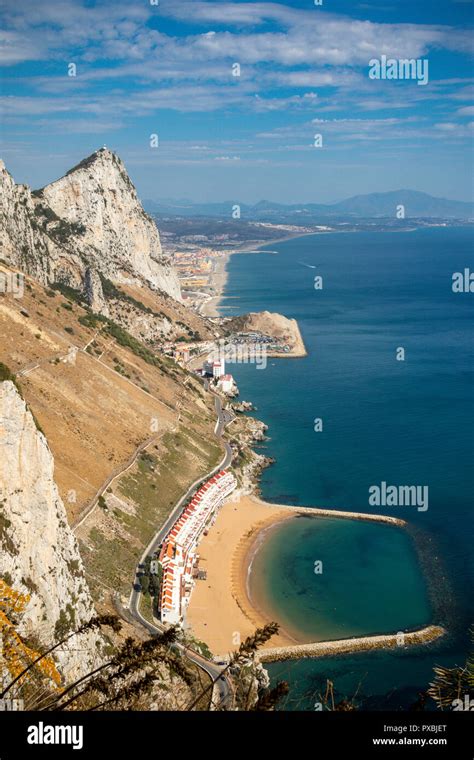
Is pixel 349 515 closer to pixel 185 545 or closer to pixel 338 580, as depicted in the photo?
pixel 338 580

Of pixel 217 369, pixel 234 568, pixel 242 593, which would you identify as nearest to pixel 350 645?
pixel 242 593

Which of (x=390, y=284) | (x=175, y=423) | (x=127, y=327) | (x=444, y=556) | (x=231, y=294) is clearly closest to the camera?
(x=444, y=556)

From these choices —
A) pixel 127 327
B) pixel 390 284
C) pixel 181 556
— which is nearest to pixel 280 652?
pixel 181 556

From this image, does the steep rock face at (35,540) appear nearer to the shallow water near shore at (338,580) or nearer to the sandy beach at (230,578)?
the sandy beach at (230,578)

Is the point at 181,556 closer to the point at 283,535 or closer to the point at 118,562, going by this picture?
the point at 118,562

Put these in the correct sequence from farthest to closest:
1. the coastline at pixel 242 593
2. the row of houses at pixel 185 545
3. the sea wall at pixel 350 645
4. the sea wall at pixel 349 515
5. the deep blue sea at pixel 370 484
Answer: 1. the sea wall at pixel 349 515
2. the row of houses at pixel 185 545
3. the coastline at pixel 242 593
4. the deep blue sea at pixel 370 484
5. the sea wall at pixel 350 645

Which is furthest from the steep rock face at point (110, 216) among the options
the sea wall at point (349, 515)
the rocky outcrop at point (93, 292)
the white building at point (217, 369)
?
the sea wall at point (349, 515)

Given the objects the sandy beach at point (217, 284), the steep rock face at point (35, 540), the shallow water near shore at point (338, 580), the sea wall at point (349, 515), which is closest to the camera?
the steep rock face at point (35, 540)
